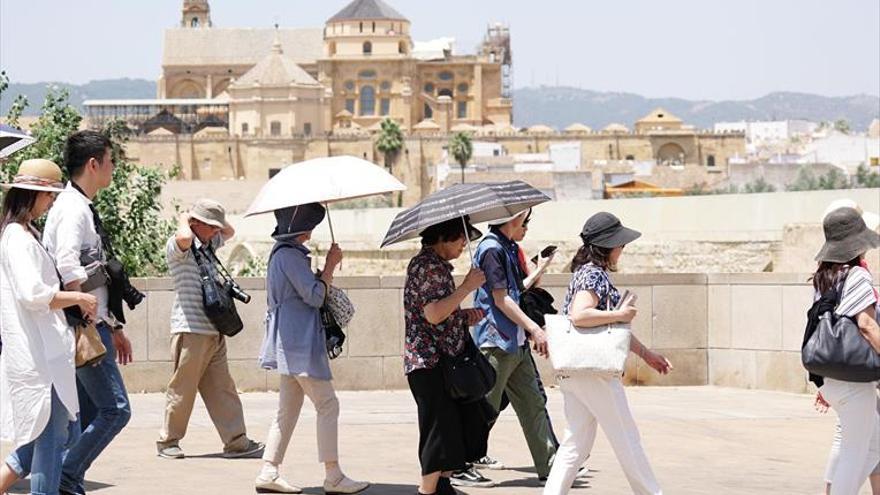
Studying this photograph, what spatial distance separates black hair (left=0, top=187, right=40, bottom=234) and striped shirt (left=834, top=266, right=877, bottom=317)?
3.37 m

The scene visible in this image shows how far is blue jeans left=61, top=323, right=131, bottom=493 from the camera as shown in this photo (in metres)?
7.50

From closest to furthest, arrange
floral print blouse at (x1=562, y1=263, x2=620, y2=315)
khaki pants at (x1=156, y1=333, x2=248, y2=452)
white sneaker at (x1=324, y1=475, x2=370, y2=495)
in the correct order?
floral print blouse at (x1=562, y1=263, x2=620, y2=315) < white sneaker at (x1=324, y1=475, x2=370, y2=495) < khaki pants at (x1=156, y1=333, x2=248, y2=452)

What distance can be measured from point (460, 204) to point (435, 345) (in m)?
0.65

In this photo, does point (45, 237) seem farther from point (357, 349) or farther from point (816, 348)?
point (357, 349)

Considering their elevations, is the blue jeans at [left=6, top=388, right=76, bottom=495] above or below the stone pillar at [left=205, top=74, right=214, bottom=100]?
below

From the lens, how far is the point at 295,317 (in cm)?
814

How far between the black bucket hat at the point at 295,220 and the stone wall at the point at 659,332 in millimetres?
4015

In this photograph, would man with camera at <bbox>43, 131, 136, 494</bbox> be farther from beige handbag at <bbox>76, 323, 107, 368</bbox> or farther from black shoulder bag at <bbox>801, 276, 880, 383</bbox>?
black shoulder bag at <bbox>801, 276, 880, 383</bbox>

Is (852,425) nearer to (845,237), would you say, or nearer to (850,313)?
(850,313)

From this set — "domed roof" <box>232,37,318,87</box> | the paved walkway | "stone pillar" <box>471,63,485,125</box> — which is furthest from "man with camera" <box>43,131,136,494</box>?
"stone pillar" <box>471,63,485,125</box>

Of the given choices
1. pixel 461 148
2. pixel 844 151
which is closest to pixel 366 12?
pixel 461 148

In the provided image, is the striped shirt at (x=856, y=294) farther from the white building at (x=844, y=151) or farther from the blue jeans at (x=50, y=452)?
the white building at (x=844, y=151)

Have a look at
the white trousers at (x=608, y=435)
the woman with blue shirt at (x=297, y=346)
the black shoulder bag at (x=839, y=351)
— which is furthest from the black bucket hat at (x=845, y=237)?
the woman with blue shirt at (x=297, y=346)

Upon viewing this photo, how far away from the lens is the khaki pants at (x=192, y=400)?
9.09m
